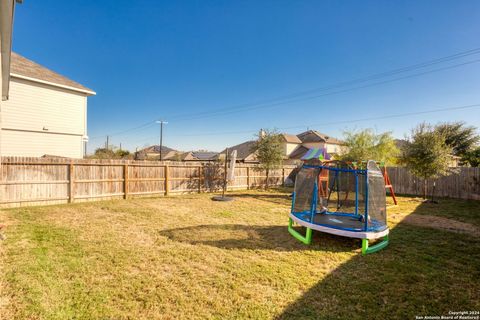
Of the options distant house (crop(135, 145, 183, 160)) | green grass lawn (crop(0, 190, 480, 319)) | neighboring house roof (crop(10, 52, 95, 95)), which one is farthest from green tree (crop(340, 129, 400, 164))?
distant house (crop(135, 145, 183, 160))

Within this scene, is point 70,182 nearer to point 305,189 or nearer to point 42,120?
point 42,120

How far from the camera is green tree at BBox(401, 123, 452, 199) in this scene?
11.4 metres

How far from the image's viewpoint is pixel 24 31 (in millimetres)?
10711

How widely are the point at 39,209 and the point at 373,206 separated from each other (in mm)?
9763

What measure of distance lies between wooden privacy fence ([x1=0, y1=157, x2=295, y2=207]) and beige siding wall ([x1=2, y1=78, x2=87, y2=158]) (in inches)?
209

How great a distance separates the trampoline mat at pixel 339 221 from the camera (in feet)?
17.7

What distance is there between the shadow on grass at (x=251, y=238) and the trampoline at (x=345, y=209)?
1.05ft

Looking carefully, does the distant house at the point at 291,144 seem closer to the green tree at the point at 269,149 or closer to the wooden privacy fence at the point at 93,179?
the green tree at the point at 269,149

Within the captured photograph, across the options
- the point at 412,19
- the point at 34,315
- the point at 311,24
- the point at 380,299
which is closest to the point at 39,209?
the point at 34,315

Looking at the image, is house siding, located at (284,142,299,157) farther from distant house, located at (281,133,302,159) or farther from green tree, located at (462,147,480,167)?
green tree, located at (462,147,480,167)

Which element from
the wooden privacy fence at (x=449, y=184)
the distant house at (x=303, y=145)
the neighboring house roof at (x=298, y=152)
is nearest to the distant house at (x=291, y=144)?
the distant house at (x=303, y=145)

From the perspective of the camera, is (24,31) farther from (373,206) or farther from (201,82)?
(373,206)

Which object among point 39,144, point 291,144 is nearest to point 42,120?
point 39,144

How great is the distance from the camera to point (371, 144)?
13992 millimetres
